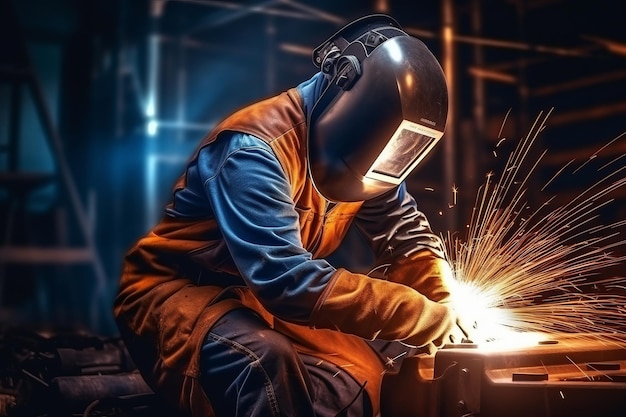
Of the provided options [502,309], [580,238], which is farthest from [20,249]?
[502,309]

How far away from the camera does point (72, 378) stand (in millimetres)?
2936

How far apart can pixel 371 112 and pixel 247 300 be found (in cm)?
64

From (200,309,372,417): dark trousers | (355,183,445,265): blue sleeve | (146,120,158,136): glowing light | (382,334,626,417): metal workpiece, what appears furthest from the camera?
(146,120,158,136): glowing light

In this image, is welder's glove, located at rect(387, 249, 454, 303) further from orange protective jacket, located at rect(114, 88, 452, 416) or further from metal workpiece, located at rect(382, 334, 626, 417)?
metal workpiece, located at rect(382, 334, 626, 417)

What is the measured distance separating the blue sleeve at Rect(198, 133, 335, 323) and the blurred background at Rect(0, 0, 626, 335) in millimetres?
3025

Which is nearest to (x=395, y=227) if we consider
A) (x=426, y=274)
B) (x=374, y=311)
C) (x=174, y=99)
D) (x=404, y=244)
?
(x=404, y=244)

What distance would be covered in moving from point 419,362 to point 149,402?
35.5 inches

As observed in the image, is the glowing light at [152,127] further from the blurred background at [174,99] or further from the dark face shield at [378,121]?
the dark face shield at [378,121]

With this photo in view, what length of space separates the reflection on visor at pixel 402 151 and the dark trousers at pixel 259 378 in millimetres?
558

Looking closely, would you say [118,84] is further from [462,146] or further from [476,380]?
[476,380]

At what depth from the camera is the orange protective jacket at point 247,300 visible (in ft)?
7.47

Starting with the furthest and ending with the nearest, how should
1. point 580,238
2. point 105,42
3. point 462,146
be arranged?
1. point 105,42
2. point 462,146
3. point 580,238

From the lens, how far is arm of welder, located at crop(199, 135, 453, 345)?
2.26 meters

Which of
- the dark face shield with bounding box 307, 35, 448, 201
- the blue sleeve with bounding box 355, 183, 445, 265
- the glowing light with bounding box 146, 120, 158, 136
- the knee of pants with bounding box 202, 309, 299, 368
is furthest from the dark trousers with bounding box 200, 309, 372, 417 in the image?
the glowing light with bounding box 146, 120, 158, 136
